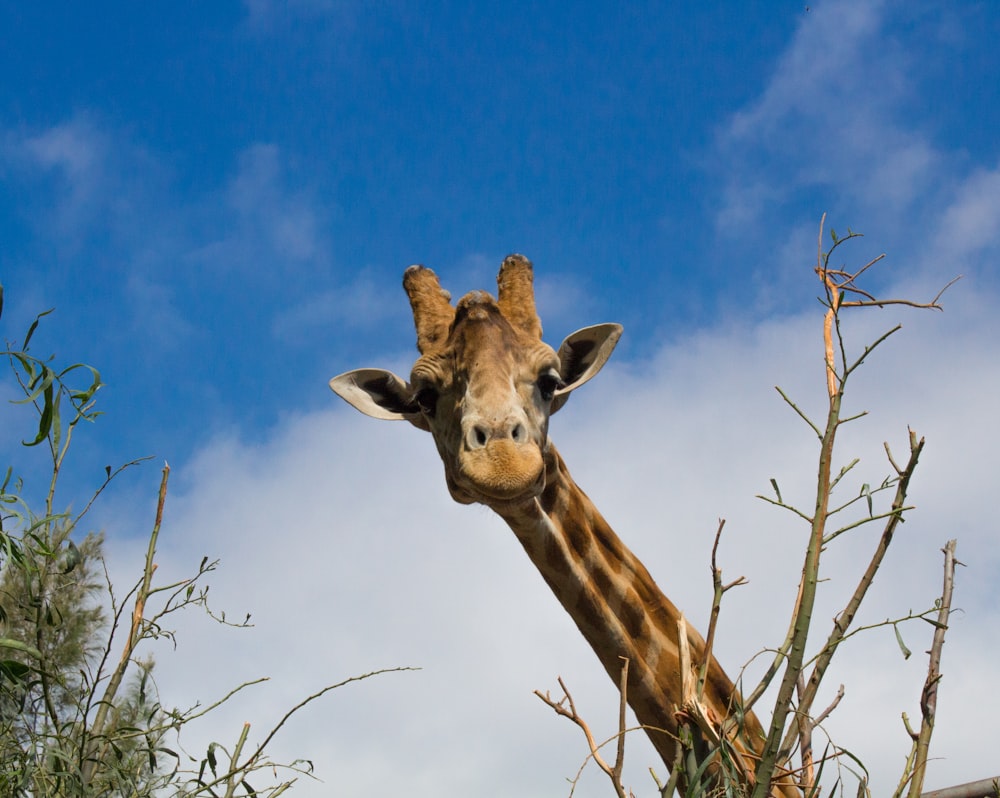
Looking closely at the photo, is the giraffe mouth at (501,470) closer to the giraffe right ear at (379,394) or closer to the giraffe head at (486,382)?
the giraffe head at (486,382)

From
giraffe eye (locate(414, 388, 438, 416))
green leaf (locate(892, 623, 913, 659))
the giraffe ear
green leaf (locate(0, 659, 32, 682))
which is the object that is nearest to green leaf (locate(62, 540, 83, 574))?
green leaf (locate(0, 659, 32, 682))

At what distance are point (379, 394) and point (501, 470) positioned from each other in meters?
1.54

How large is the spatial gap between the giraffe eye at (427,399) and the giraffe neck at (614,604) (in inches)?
24.3

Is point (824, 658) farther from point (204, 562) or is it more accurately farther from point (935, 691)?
point (204, 562)

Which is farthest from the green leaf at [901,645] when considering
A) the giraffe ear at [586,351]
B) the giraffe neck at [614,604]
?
the giraffe ear at [586,351]

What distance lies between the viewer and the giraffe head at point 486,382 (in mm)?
4109

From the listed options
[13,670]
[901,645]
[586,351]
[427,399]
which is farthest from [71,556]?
[586,351]

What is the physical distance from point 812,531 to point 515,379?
297cm

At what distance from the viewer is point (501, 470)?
4008 millimetres

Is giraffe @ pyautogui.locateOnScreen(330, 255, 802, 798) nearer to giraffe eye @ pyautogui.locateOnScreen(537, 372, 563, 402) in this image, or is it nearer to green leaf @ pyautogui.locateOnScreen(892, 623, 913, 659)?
giraffe eye @ pyautogui.locateOnScreen(537, 372, 563, 402)

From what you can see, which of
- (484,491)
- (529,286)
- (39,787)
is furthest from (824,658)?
(529,286)

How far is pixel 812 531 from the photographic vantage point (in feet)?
5.87

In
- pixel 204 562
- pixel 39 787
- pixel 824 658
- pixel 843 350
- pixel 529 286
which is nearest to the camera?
pixel 824 658

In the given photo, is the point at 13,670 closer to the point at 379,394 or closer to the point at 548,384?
the point at 548,384
